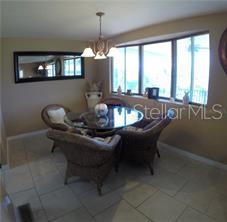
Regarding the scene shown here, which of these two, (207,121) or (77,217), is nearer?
(77,217)

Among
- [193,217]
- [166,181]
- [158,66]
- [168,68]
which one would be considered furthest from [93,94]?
[193,217]

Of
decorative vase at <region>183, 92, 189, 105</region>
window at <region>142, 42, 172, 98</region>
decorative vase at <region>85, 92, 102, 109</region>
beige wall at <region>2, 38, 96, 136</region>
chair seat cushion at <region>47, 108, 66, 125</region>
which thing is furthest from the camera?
decorative vase at <region>85, 92, 102, 109</region>

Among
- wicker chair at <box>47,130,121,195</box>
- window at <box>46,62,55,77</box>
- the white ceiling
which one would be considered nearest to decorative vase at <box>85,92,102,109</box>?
window at <box>46,62,55,77</box>

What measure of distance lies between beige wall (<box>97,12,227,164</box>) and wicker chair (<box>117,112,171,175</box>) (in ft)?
2.70

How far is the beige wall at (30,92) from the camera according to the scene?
4.05 metres

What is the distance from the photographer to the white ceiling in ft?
7.75

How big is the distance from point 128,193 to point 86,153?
0.75m

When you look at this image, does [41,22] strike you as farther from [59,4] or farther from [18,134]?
[18,134]

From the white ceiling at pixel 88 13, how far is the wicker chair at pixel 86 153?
1.61 m

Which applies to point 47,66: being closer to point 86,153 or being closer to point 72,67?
point 72,67

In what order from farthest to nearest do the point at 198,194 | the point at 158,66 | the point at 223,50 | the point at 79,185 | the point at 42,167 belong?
1. the point at 158,66
2. the point at 42,167
3. the point at 223,50
4. the point at 79,185
5. the point at 198,194

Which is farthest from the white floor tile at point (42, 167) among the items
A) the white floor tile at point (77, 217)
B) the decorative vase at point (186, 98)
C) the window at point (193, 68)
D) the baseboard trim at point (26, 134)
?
the window at point (193, 68)

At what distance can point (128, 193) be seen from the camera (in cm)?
239
